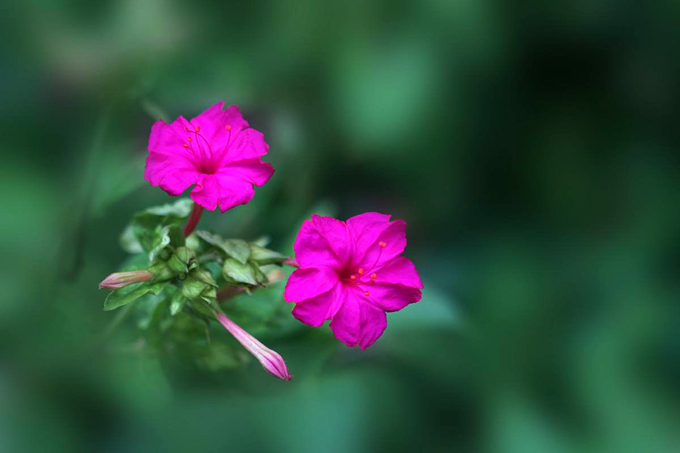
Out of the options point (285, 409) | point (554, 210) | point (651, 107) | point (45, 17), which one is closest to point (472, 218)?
point (554, 210)

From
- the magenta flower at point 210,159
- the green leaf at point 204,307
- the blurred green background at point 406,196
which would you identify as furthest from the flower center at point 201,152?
the blurred green background at point 406,196

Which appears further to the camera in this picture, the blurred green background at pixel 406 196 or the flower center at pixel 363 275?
the blurred green background at pixel 406 196

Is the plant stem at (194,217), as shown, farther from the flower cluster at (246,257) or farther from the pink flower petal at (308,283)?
the pink flower petal at (308,283)

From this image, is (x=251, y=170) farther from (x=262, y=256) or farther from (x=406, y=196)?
(x=406, y=196)

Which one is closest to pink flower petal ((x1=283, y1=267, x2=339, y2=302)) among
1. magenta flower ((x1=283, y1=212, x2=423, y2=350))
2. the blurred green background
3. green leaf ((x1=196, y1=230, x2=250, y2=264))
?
magenta flower ((x1=283, y1=212, x2=423, y2=350))

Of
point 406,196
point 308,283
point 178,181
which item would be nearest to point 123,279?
point 178,181

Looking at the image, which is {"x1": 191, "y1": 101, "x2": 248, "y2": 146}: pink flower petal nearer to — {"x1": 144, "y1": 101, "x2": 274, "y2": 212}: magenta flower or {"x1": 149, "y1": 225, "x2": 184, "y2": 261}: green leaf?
{"x1": 144, "y1": 101, "x2": 274, "y2": 212}: magenta flower
